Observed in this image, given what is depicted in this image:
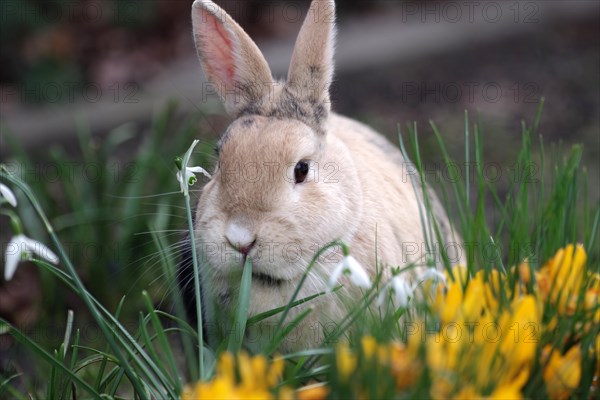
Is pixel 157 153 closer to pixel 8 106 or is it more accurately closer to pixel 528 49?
pixel 8 106

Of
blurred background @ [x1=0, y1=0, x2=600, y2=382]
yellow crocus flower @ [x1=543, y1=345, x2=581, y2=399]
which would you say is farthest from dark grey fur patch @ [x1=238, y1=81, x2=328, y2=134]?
blurred background @ [x1=0, y1=0, x2=600, y2=382]

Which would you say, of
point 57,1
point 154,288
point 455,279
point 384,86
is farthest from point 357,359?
point 57,1

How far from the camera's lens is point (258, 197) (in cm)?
269

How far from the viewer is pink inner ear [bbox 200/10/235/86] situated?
313 centimetres

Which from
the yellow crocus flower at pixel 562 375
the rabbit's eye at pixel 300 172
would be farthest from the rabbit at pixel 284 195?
the yellow crocus flower at pixel 562 375

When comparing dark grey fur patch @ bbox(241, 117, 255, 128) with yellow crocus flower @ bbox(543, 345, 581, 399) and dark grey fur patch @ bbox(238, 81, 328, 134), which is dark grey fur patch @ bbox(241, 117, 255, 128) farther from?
yellow crocus flower @ bbox(543, 345, 581, 399)

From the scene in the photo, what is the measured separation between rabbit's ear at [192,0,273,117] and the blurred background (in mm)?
2257

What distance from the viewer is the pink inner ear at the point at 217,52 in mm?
3129

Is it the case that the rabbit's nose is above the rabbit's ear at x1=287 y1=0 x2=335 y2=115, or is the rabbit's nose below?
below

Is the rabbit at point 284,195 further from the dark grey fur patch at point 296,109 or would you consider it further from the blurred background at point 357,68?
the blurred background at point 357,68

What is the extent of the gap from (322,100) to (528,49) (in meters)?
3.66

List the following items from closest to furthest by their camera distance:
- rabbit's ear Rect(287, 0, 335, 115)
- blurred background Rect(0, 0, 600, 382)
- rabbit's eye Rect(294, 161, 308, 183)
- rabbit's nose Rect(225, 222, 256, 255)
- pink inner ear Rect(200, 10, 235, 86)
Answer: rabbit's nose Rect(225, 222, 256, 255) → rabbit's eye Rect(294, 161, 308, 183) → rabbit's ear Rect(287, 0, 335, 115) → pink inner ear Rect(200, 10, 235, 86) → blurred background Rect(0, 0, 600, 382)

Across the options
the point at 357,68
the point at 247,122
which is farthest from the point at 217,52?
the point at 357,68

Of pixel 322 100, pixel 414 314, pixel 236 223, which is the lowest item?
pixel 414 314
